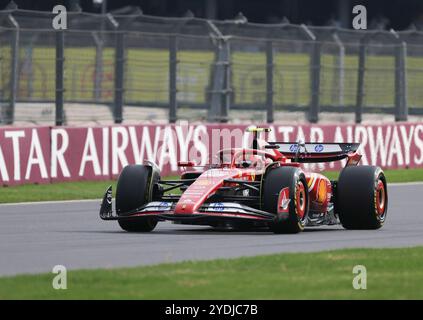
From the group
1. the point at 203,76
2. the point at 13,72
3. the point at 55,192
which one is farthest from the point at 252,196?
the point at 203,76

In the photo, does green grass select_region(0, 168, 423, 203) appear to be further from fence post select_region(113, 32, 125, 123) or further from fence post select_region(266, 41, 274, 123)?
fence post select_region(266, 41, 274, 123)

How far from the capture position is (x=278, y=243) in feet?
45.1

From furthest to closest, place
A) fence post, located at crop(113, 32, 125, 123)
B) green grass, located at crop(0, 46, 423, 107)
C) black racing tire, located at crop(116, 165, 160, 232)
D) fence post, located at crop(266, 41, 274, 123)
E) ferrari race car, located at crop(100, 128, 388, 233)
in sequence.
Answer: fence post, located at crop(266, 41, 274, 123) → fence post, located at crop(113, 32, 125, 123) → green grass, located at crop(0, 46, 423, 107) → black racing tire, located at crop(116, 165, 160, 232) → ferrari race car, located at crop(100, 128, 388, 233)

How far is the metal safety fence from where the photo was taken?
74.9 feet

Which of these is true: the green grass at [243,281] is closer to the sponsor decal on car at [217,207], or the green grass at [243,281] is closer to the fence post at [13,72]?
the sponsor decal on car at [217,207]

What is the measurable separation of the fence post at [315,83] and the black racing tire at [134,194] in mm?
12787

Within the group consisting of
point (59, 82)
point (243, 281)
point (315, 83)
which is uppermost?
point (315, 83)

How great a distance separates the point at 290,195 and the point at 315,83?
13625mm

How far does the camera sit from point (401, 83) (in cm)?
2956

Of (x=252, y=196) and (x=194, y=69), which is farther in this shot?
(x=194, y=69)

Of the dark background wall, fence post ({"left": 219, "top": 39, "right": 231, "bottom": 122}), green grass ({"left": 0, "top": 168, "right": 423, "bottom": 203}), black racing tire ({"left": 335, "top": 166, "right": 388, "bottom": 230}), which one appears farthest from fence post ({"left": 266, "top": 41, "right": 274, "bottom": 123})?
the dark background wall

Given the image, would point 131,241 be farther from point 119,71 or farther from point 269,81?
Result: point 269,81

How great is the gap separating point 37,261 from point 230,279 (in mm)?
2220

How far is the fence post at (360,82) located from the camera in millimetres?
28547
